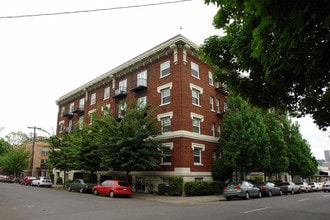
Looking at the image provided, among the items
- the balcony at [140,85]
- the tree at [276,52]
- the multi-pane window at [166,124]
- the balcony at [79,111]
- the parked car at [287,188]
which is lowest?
the parked car at [287,188]

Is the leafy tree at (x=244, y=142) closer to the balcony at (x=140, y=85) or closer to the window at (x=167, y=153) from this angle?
the window at (x=167, y=153)

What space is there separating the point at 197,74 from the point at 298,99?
16526 millimetres

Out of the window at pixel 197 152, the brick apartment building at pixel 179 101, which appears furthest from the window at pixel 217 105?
the window at pixel 197 152

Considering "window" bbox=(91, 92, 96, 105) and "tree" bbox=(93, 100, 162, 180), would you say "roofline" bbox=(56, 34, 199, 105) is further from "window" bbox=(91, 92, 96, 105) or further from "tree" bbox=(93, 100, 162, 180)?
"tree" bbox=(93, 100, 162, 180)

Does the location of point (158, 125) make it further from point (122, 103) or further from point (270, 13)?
point (270, 13)

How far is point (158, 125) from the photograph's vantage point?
2553 centimetres

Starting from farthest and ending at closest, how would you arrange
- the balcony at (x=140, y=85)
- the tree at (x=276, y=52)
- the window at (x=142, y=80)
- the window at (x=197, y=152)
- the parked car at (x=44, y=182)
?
1. the parked car at (x=44, y=182)
2. the window at (x=142, y=80)
3. the balcony at (x=140, y=85)
4. the window at (x=197, y=152)
5. the tree at (x=276, y=52)

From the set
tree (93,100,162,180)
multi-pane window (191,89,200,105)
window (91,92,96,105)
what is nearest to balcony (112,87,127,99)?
window (91,92,96,105)

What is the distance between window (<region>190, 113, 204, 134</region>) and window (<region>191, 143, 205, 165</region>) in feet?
4.62

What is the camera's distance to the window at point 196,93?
26.3m

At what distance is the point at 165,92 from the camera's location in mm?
26844

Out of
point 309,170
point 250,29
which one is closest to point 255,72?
point 250,29

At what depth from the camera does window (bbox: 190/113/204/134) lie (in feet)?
84.2

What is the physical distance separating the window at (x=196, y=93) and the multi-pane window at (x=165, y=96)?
2277 mm
